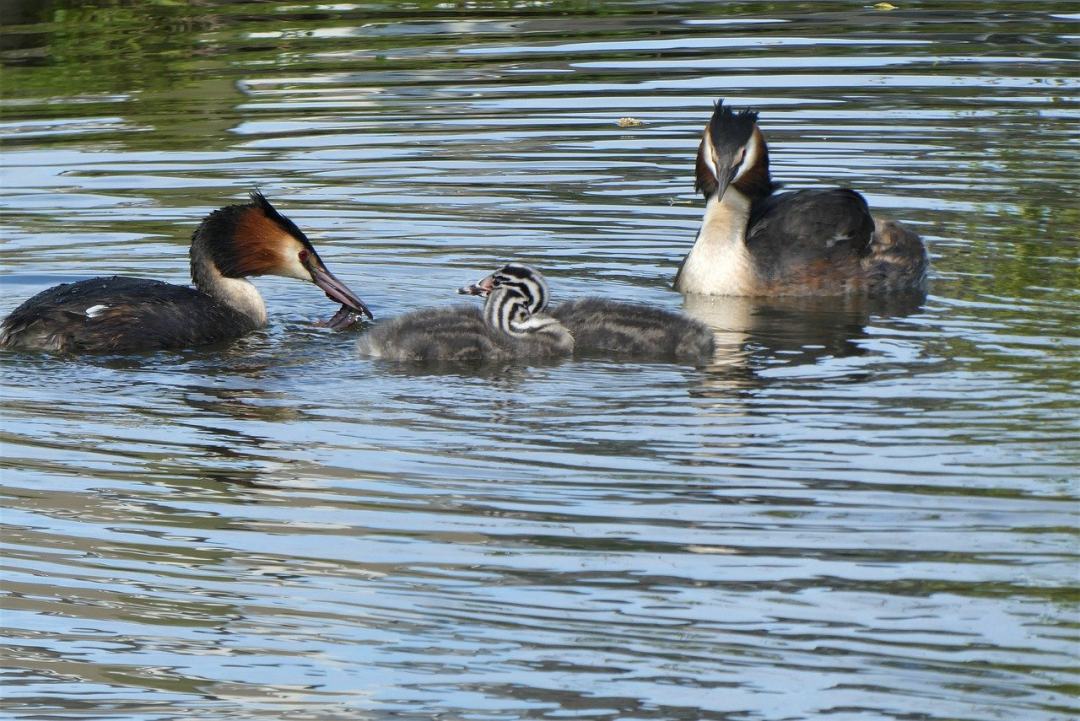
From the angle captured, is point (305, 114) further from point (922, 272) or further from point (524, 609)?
point (524, 609)

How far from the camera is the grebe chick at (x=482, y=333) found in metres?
9.10

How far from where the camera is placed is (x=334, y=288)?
32.8ft

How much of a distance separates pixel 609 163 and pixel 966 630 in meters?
8.37

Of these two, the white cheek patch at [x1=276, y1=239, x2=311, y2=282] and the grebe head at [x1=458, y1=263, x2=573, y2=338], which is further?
the white cheek patch at [x1=276, y1=239, x2=311, y2=282]

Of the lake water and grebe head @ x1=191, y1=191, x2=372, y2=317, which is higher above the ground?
grebe head @ x1=191, y1=191, x2=372, y2=317


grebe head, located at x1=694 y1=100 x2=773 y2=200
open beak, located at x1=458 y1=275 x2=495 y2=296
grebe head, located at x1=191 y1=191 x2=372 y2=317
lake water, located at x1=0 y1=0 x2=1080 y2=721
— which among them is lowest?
lake water, located at x1=0 y1=0 x2=1080 y2=721

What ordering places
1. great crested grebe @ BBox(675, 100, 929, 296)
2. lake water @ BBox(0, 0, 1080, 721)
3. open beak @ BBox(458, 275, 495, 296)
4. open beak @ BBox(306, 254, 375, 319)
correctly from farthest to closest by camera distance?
great crested grebe @ BBox(675, 100, 929, 296) < open beak @ BBox(306, 254, 375, 319) < open beak @ BBox(458, 275, 495, 296) < lake water @ BBox(0, 0, 1080, 721)

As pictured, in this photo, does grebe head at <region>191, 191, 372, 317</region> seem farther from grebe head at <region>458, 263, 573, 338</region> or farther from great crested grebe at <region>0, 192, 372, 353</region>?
grebe head at <region>458, 263, 573, 338</region>

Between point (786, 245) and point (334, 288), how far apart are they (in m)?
2.55

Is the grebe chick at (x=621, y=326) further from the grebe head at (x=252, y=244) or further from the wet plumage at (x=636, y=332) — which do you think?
the grebe head at (x=252, y=244)

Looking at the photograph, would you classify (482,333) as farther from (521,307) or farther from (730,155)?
(730,155)

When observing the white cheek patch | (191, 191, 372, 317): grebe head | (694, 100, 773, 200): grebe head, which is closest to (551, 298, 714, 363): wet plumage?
(191, 191, 372, 317): grebe head

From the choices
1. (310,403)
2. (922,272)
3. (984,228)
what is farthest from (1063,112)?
(310,403)

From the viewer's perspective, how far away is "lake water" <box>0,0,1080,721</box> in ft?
18.6
